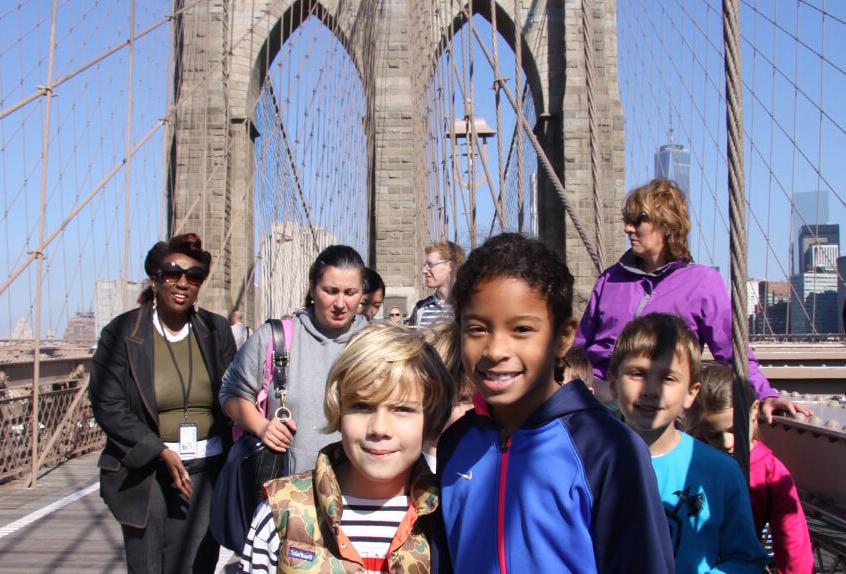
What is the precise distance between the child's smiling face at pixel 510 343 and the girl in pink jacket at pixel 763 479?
1.91ft

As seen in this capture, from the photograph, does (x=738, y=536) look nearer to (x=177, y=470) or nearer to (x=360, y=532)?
(x=360, y=532)

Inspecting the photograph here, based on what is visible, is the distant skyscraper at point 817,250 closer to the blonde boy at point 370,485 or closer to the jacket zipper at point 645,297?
the jacket zipper at point 645,297

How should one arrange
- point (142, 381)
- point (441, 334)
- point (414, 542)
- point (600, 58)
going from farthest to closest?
point (600, 58) < point (142, 381) < point (441, 334) < point (414, 542)

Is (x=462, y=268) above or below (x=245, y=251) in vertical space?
below

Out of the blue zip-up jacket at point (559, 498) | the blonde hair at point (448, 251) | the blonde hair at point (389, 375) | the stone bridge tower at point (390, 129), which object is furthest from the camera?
the stone bridge tower at point (390, 129)

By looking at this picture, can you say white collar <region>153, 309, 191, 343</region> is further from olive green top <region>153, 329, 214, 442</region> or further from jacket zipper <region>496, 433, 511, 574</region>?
jacket zipper <region>496, 433, 511, 574</region>

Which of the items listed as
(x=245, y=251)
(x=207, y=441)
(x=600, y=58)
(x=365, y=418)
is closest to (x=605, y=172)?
(x=600, y=58)

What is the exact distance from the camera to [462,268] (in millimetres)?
1187

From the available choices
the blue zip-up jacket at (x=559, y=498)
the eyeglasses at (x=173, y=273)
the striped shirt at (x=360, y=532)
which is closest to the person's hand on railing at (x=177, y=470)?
the eyeglasses at (x=173, y=273)

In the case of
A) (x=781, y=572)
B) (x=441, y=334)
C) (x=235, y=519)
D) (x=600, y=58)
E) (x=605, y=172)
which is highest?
(x=600, y=58)

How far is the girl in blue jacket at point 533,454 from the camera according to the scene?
1.00m

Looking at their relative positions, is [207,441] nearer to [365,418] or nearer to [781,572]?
[365,418]

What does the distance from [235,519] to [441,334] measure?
0.57 metres

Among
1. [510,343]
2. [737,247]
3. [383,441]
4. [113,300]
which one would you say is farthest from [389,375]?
[113,300]
